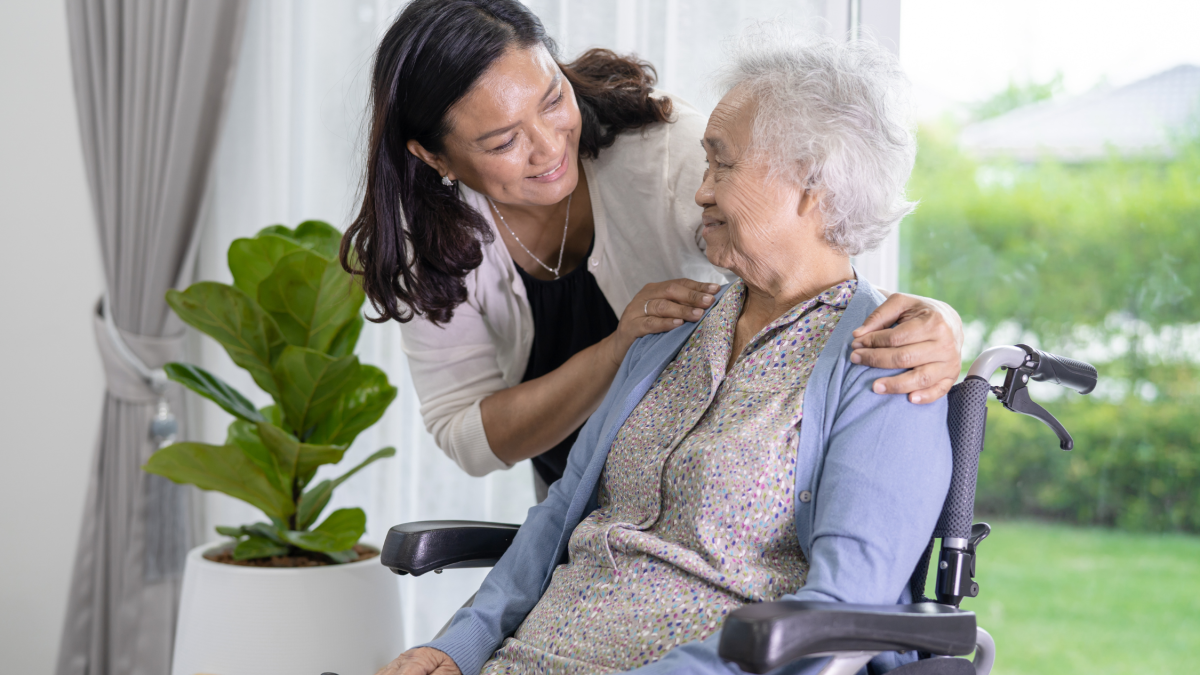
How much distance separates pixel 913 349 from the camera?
113cm

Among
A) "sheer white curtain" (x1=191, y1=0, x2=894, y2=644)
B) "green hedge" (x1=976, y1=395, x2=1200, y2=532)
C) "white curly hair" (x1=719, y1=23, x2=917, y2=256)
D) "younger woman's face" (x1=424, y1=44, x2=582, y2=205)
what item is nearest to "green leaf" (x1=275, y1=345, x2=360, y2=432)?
"sheer white curtain" (x1=191, y1=0, x2=894, y2=644)

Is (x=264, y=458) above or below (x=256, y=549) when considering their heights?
above

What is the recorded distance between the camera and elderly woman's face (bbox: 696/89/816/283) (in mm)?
1270

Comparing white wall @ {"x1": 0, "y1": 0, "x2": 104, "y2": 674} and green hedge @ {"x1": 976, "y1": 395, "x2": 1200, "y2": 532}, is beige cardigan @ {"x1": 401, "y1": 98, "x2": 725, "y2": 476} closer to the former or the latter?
green hedge @ {"x1": 976, "y1": 395, "x2": 1200, "y2": 532}

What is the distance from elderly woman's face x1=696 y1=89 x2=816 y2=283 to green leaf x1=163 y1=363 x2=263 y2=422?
1148mm

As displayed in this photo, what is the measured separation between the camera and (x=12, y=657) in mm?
2723

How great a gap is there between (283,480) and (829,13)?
5.06ft

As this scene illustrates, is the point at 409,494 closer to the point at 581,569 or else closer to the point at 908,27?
the point at 581,569

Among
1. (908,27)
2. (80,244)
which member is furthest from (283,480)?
(908,27)

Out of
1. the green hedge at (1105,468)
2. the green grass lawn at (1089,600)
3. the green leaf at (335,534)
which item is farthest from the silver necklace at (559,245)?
the green grass lawn at (1089,600)

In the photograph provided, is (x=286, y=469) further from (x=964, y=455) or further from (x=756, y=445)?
(x=964, y=455)

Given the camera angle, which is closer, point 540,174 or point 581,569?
point 581,569

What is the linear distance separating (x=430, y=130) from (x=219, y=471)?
3.10ft

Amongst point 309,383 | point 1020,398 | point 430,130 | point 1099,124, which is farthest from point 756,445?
point 1099,124
